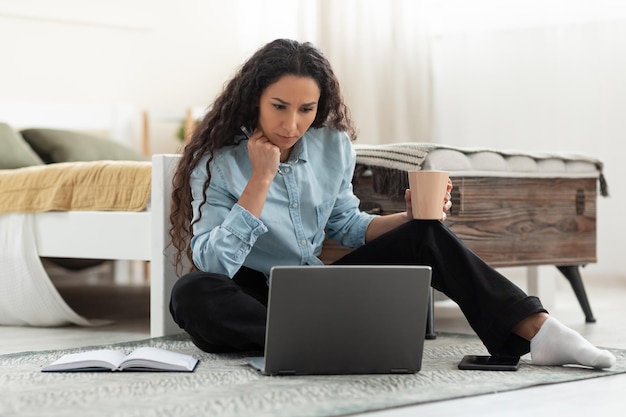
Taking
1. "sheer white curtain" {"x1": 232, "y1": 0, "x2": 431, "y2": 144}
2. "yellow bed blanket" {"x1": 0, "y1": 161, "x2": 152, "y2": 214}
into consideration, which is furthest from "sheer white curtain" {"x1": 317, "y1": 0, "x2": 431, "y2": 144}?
"yellow bed blanket" {"x1": 0, "y1": 161, "x2": 152, "y2": 214}

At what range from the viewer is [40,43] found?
393 cm

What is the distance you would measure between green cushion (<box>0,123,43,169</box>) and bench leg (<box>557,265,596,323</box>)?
1.55 metres

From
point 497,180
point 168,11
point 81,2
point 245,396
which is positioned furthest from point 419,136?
point 245,396

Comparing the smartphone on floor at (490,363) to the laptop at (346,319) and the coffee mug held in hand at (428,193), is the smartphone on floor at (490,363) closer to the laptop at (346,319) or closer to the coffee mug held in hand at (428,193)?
the laptop at (346,319)

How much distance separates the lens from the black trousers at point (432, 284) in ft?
5.66

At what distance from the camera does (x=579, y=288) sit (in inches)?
103

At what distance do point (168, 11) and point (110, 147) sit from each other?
1.12 meters

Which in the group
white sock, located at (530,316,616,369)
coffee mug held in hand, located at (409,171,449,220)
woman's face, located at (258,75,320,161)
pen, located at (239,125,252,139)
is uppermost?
woman's face, located at (258,75,320,161)

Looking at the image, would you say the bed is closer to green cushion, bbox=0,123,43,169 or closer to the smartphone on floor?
green cushion, bbox=0,123,43,169

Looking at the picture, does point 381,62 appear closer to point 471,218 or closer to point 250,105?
point 471,218

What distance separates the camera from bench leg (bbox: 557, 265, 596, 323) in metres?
2.58

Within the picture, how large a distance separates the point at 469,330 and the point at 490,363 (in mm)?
700

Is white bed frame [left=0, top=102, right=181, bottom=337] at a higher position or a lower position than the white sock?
higher

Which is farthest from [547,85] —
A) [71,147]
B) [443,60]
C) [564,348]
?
[564,348]
